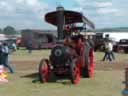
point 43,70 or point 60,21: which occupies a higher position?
point 60,21

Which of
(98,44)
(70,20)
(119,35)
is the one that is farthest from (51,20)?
(119,35)

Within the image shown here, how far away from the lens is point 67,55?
16.7 m

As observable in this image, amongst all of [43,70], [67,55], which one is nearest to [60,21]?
[67,55]

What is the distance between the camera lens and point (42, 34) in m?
65.9

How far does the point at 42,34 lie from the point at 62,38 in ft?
159

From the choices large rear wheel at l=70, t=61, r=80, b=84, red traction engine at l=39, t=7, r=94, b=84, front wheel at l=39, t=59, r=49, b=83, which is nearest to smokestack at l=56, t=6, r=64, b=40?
red traction engine at l=39, t=7, r=94, b=84

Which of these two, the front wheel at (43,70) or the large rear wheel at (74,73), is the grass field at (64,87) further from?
the front wheel at (43,70)

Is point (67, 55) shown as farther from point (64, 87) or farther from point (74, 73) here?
point (64, 87)

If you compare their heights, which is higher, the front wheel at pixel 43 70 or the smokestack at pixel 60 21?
the smokestack at pixel 60 21

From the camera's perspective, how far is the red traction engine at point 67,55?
655 inches

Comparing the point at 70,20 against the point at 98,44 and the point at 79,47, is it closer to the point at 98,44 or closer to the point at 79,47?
the point at 79,47

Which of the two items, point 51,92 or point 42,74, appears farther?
point 42,74

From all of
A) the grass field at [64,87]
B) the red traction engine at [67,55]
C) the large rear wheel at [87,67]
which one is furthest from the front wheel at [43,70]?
the large rear wheel at [87,67]

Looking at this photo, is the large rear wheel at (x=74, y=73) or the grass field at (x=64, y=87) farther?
the large rear wheel at (x=74, y=73)
